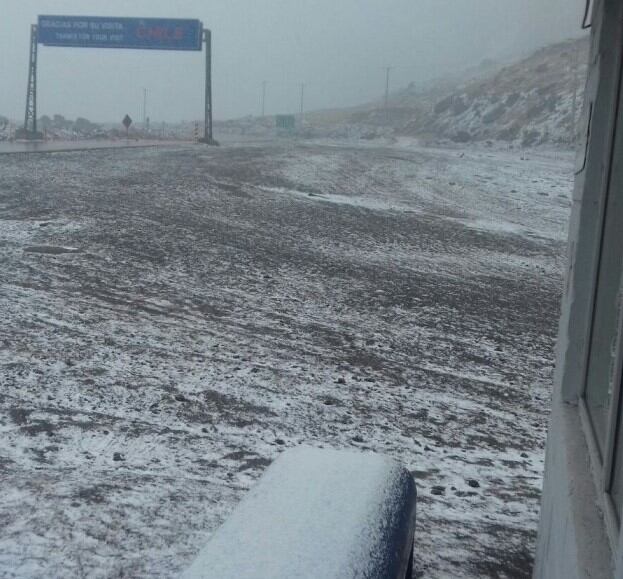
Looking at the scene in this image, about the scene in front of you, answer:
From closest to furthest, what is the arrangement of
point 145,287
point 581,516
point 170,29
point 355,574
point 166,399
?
point 581,516, point 355,574, point 166,399, point 145,287, point 170,29

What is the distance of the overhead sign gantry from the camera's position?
37.9 metres

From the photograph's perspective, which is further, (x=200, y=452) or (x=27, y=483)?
(x=200, y=452)

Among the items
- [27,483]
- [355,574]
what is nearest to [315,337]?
[27,483]

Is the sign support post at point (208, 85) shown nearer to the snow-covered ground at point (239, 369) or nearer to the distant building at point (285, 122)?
the snow-covered ground at point (239, 369)

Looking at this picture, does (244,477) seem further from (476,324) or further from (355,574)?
(476,324)

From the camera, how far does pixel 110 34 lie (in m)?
38.2

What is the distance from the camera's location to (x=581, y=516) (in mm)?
2316

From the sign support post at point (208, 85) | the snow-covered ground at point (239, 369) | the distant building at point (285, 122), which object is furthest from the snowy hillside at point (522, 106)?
the snow-covered ground at point (239, 369)

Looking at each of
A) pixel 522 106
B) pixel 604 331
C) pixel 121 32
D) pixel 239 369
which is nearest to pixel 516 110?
pixel 522 106

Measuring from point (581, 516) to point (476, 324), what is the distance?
688cm

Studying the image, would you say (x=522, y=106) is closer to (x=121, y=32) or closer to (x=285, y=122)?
(x=285, y=122)

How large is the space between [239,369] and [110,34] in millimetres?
35493

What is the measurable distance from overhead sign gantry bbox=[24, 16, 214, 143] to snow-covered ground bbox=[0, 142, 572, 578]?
2422cm

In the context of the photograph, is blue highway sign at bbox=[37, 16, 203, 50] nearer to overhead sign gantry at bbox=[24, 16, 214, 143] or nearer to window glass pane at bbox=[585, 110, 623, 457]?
overhead sign gantry at bbox=[24, 16, 214, 143]
